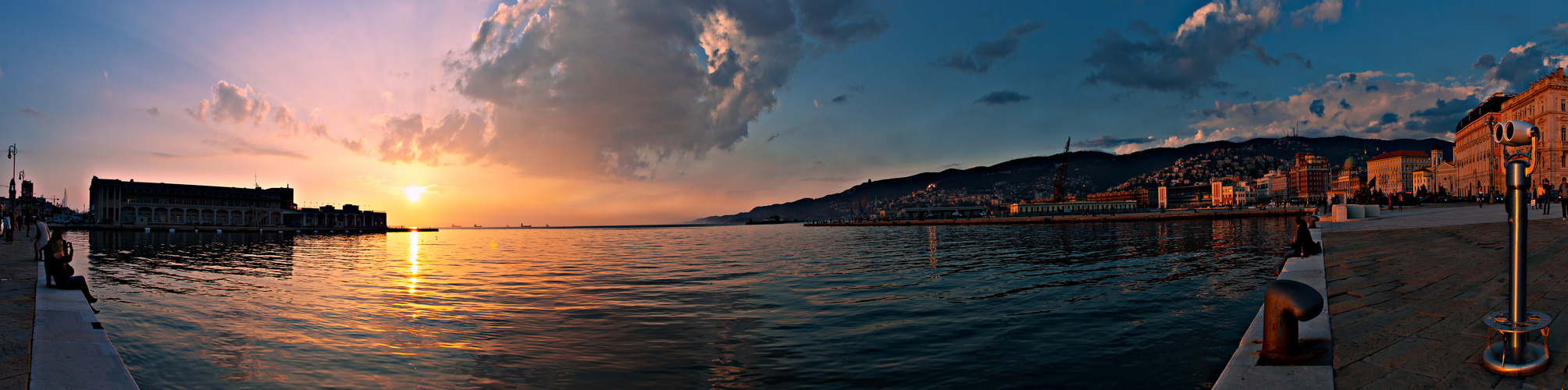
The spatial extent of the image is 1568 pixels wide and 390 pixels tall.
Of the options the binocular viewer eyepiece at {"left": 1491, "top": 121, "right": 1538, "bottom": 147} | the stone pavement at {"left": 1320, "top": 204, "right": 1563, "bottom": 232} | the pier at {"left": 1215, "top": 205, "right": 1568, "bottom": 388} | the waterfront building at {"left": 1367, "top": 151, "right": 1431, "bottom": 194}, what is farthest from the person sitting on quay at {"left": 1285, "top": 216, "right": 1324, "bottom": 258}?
the waterfront building at {"left": 1367, "top": 151, "right": 1431, "bottom": 194}

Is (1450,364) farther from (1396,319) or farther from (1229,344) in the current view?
(1229,344)

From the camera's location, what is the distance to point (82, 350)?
7.96m

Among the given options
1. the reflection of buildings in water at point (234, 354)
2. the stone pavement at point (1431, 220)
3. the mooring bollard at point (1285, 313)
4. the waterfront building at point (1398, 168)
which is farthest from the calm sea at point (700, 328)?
the waterfront building at point (1398, 168)

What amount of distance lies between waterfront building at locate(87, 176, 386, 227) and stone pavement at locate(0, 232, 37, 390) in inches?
6975

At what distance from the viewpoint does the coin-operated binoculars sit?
16.5 ft

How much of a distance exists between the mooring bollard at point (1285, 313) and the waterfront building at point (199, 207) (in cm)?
20100

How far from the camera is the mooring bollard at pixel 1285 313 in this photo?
6.37m

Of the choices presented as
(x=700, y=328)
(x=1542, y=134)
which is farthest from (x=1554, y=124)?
(x=700, y=328)

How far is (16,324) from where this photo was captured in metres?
9.32

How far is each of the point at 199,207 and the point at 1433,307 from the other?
213 m

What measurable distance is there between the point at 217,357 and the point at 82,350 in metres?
1.80

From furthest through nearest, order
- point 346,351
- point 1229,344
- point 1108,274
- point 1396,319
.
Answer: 1. point 1108,274
2. point 346,351
3. point 1229,344
4. point 1396,319

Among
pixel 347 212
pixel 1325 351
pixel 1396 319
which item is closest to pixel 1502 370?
pixel 1325 351

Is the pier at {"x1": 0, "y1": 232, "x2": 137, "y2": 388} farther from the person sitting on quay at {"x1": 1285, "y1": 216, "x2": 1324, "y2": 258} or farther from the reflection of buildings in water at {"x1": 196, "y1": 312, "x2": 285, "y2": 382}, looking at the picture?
the person sitting on quay at {"x1": 1285, "y1": 216, "x2": 1324, "y2": 258}
